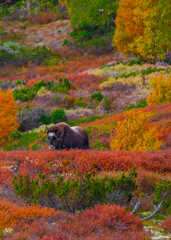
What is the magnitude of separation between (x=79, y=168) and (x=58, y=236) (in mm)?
3106

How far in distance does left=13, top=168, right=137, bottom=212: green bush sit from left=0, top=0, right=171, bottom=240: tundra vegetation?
0.06 feet

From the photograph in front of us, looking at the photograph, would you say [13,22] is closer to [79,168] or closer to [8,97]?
[8,97]

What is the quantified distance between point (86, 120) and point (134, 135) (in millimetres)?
9336

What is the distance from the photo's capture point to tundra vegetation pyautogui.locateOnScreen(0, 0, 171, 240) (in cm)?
464

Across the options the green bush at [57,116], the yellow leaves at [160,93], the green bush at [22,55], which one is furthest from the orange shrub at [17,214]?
the green bush at [22,55]

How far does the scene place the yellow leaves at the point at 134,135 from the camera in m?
10.4

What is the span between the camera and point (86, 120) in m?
19.7

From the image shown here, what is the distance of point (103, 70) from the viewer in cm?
3241

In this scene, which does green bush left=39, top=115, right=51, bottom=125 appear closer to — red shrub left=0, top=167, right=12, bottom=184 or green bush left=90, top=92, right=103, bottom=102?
green bush left=90, top=92, right=103, bottom=102

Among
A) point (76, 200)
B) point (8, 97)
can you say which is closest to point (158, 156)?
point (76, 200)

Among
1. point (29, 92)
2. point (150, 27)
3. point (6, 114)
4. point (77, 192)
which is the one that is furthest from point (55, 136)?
point (150, 27)

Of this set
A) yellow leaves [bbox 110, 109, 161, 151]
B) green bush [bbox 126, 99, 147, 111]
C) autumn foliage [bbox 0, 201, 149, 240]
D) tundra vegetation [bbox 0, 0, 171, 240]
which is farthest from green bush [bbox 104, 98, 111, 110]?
autumn foliage [bbox 0, 201, 149, 240]

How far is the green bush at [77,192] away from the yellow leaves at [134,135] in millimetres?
5075

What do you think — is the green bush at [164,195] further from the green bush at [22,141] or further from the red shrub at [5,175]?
the green bush at [22,141]
